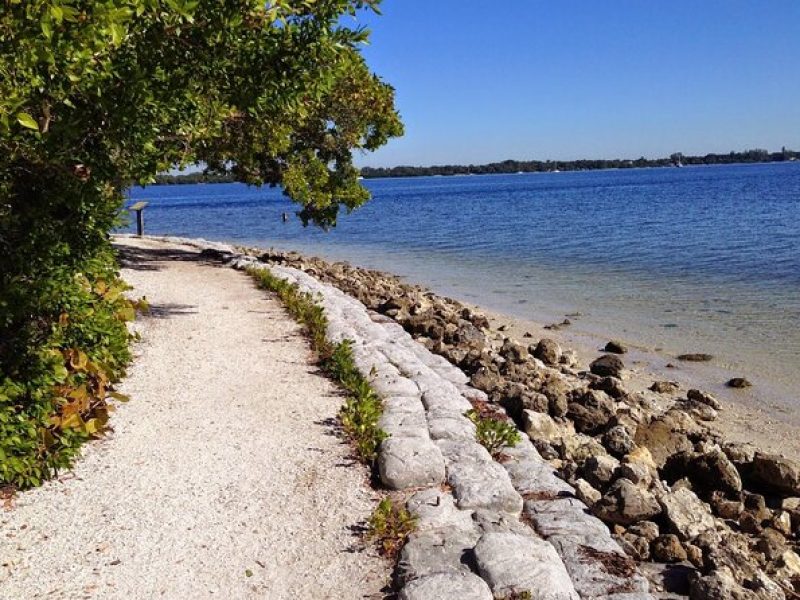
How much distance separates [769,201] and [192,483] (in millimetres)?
61920

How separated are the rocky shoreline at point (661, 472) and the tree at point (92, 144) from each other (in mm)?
4559

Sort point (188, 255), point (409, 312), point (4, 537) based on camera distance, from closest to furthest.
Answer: point (4, 537)
point (409, 312)
point (188, 255)

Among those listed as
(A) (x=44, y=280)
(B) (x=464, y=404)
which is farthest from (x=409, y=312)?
(A) (x=44, y=280)

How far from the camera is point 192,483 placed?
648cm

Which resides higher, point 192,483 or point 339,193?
point 339,193

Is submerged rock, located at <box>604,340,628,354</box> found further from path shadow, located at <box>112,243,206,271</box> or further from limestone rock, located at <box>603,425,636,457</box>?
path shadow, located at <box>112,243,206,271</box>

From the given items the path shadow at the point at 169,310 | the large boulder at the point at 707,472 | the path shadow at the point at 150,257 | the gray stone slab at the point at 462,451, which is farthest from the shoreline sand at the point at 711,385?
the path shadow at the point at 150,257

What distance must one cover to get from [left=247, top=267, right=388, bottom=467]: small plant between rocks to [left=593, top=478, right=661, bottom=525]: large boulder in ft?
6.81

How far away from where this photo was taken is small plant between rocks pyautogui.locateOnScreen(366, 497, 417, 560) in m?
5.41

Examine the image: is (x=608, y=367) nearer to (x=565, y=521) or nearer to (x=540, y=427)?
(x=540, y=427)

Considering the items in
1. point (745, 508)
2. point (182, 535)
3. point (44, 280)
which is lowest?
point (745, 508)

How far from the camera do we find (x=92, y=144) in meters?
6.02

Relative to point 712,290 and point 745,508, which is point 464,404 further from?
point 712,290

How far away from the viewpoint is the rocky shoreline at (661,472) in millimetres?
5723
